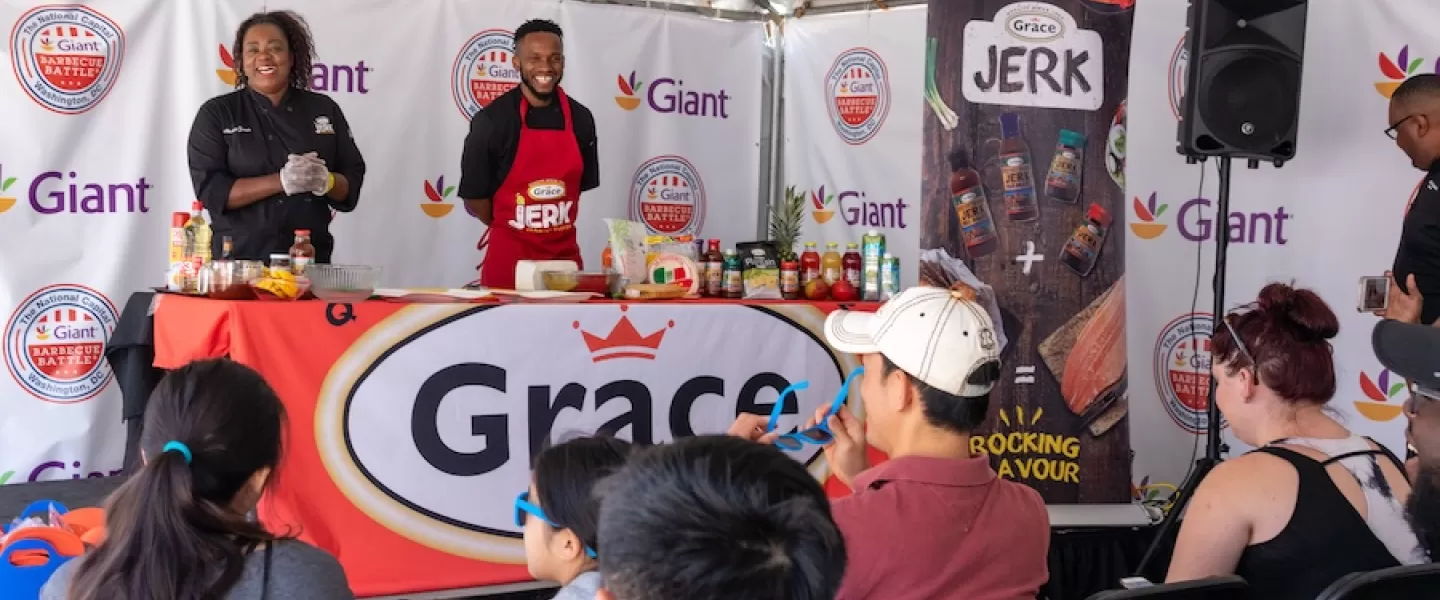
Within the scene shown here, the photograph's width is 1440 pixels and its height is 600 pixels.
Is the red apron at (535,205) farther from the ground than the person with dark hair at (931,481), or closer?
farther from the ground

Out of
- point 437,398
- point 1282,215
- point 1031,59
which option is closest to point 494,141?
point 437,398

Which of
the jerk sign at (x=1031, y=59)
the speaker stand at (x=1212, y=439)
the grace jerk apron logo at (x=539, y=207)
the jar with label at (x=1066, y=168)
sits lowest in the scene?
the speaker stand at (x=1212, y=439)

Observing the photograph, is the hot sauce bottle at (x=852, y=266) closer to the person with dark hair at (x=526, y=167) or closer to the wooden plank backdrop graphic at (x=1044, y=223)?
the wooden plank backdrop graphic at (x=1044, y=223)

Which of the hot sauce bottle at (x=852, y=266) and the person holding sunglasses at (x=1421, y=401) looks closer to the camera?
the person holding sunglasses at (x=1421, y=401)

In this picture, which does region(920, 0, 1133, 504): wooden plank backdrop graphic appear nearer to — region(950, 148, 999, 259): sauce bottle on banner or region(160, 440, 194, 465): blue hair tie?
region(950, 148, 999, 259): sauce bottle on banner

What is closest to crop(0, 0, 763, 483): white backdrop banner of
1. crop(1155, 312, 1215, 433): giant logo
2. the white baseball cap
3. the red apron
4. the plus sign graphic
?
the red apron

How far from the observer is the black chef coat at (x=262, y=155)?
3.75 metres

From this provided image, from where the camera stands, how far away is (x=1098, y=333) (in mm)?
3889

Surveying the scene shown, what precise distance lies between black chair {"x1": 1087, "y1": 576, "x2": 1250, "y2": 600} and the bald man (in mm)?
2957

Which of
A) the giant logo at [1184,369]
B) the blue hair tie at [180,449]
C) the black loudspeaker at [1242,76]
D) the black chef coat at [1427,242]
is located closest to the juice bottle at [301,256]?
the blue hair tie at [180,449]

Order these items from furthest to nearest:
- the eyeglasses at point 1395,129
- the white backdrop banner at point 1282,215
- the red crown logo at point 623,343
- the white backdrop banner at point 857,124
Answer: the white backdrop banner at point 857,124 → the white backdrop banner at point 1282,215 → the eyeglasses at point 1395,129 → the red crown logo at point 623,343

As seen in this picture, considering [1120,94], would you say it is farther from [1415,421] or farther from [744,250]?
[1415,421]

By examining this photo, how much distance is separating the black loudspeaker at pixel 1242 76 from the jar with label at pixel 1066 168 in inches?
17.1

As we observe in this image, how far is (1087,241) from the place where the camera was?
3.84m
